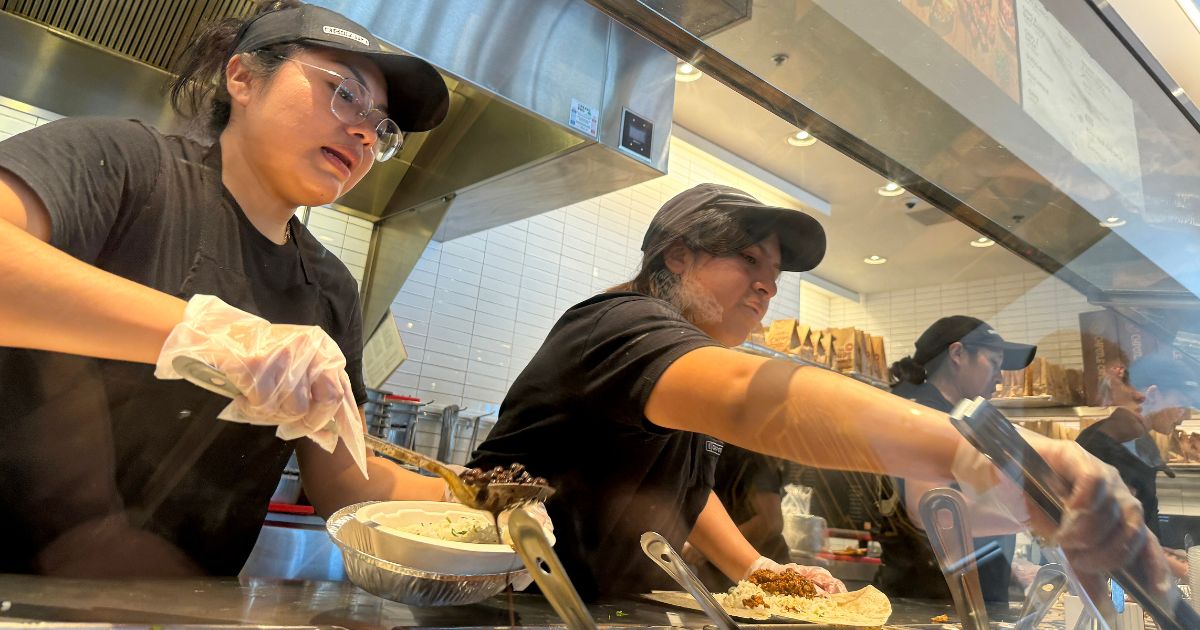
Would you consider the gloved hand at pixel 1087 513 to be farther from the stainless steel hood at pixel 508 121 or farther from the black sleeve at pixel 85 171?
the black sleeve at pixel 85 171

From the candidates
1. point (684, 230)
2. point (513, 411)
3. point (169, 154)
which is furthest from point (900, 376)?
point (169, 154)

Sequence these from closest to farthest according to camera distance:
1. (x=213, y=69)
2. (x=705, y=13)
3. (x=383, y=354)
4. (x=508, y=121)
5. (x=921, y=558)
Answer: (x=705, y=13)
(x=213, y=69)
(x=921, y=558)
(x=508, y=121)
(x=383, y=354)

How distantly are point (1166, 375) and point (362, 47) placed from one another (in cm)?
123

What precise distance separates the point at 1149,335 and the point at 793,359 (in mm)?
555

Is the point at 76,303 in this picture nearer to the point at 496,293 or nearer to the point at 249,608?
the point at 249,608

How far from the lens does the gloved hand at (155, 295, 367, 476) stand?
60 cm

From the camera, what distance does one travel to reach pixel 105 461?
87cm

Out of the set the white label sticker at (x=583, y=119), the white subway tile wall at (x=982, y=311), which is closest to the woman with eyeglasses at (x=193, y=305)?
the white label sticker at (x=583, y=119)

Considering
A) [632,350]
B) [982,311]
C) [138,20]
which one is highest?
[138,20]

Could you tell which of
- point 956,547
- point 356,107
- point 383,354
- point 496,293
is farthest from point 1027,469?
point 383,354

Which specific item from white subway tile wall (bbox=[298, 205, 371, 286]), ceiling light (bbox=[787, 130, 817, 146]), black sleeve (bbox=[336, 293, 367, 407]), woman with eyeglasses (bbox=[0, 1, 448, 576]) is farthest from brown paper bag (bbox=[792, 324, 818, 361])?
white subway tile wall (bbox=[298, 205, 371, 286])

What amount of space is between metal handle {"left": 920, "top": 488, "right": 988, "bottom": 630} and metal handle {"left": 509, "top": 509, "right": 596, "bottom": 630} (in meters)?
0.39

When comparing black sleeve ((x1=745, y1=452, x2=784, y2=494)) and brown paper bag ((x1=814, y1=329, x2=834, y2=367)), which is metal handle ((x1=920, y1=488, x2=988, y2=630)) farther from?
black sleeve ((x1=745, y1=452, x2=784, y2=494))

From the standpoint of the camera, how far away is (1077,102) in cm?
98
